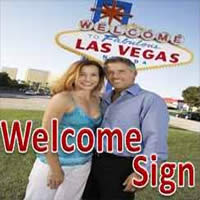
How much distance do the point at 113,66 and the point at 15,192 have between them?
1.04 metres

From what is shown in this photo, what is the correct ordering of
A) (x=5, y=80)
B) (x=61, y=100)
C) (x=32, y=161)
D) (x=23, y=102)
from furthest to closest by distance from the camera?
(x=23, y=102), (x=5, y=80), (x=32, y=161), (x=61, y=100)

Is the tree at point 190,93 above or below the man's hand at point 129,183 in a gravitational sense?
above

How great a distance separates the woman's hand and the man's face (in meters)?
0.29

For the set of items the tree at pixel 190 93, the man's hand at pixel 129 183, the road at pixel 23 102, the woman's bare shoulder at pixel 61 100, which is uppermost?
the woman's bare shoulder at pixel 61 100

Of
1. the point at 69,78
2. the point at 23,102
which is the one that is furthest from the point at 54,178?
the point at 23,102

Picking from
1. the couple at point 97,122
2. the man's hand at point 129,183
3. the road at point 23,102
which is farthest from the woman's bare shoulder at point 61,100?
the road at point 23,102

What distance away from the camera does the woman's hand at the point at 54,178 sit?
110cm

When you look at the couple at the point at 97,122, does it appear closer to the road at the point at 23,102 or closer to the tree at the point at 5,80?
the tree at the point at 5,80

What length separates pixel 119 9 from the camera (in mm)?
2400

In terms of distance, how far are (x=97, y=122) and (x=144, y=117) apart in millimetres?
133

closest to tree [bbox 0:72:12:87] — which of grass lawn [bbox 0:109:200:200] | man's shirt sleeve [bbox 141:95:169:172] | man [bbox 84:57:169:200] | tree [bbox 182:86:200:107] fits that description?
grass lawn [bbox 0:109:200:200]

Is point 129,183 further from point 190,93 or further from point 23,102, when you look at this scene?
point 23,102

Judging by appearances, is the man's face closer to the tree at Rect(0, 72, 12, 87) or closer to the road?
the tree at Rect(0, 72, 12, 87)

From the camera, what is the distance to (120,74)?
1.14 meters
